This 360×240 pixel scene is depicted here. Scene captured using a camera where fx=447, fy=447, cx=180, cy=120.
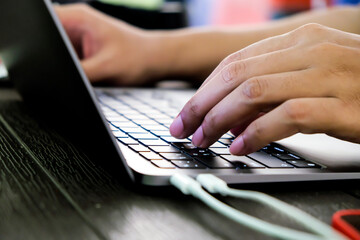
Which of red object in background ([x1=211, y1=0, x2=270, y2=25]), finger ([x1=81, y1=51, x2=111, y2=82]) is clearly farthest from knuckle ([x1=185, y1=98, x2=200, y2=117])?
red object in background ([x1=211, y1=0, x2=270, y2=25])

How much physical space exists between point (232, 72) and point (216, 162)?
4.1 inches

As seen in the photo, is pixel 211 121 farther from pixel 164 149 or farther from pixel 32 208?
pixel 32 208

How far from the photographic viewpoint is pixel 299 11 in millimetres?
3086

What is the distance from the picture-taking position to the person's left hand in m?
0.39

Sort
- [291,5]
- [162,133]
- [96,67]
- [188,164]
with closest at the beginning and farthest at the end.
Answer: [188,164]
[162,133]
[96,67]
[291,5]

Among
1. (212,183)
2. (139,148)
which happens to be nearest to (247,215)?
(212,183)

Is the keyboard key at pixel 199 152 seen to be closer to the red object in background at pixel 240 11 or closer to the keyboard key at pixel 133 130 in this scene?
the keyboard key at pixel 133 130

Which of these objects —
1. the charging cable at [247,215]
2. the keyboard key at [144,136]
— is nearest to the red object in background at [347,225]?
the charging cable at [247,215]

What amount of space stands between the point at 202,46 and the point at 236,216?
0.78m

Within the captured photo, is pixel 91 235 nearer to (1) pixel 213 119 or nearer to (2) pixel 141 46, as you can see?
(1) pixel 213 119

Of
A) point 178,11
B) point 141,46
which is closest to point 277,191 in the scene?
point 141,46

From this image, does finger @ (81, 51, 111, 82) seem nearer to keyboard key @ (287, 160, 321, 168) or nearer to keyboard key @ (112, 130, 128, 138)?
keyboard key @ (112, 130, 128, 138)

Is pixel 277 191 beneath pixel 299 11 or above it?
above

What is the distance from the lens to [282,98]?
0.41 metres
